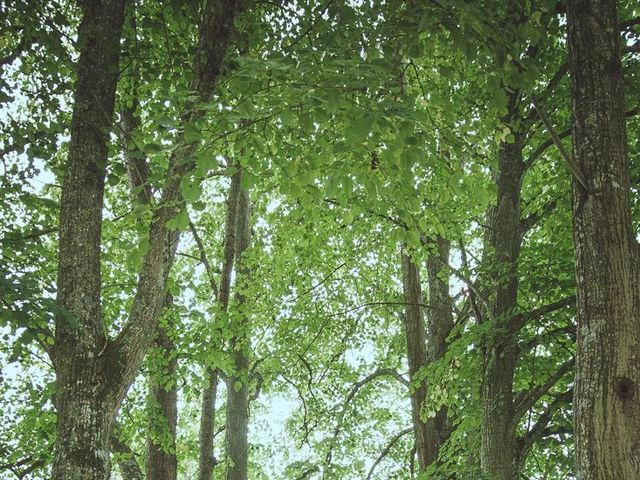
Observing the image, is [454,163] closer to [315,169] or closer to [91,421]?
[315,169]

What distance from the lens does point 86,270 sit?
4.92 meters

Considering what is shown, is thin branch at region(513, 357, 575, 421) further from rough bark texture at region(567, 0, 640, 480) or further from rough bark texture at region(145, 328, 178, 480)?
rough bark texture at region(145, 328, 178, 480)

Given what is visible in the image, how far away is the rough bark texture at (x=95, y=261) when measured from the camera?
14.8 ft

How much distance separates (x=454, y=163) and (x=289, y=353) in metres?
6.71

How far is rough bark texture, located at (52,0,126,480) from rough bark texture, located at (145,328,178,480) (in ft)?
14.2

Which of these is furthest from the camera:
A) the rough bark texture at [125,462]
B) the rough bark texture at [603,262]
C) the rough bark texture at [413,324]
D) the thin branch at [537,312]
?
the rough bark texture at [413,324]

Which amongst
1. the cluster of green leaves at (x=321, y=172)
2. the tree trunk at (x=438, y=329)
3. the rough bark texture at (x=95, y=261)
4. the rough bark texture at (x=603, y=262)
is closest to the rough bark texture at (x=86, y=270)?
the rough bark texture at (x=95, y=261)

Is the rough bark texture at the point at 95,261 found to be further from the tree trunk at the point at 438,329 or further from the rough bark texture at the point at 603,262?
the tree trunk at the point at 438,329

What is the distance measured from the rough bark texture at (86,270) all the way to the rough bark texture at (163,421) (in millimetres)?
4322

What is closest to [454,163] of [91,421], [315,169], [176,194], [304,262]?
[315,169]

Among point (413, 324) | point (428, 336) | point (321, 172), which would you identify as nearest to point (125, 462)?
point (413, 324)

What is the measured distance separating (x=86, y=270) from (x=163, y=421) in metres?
5.03

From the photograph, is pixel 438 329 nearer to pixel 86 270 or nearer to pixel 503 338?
pixel 503 338

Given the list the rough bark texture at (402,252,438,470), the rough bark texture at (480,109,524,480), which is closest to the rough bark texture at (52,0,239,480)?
the rough bark texture at (480,109,524,480)
